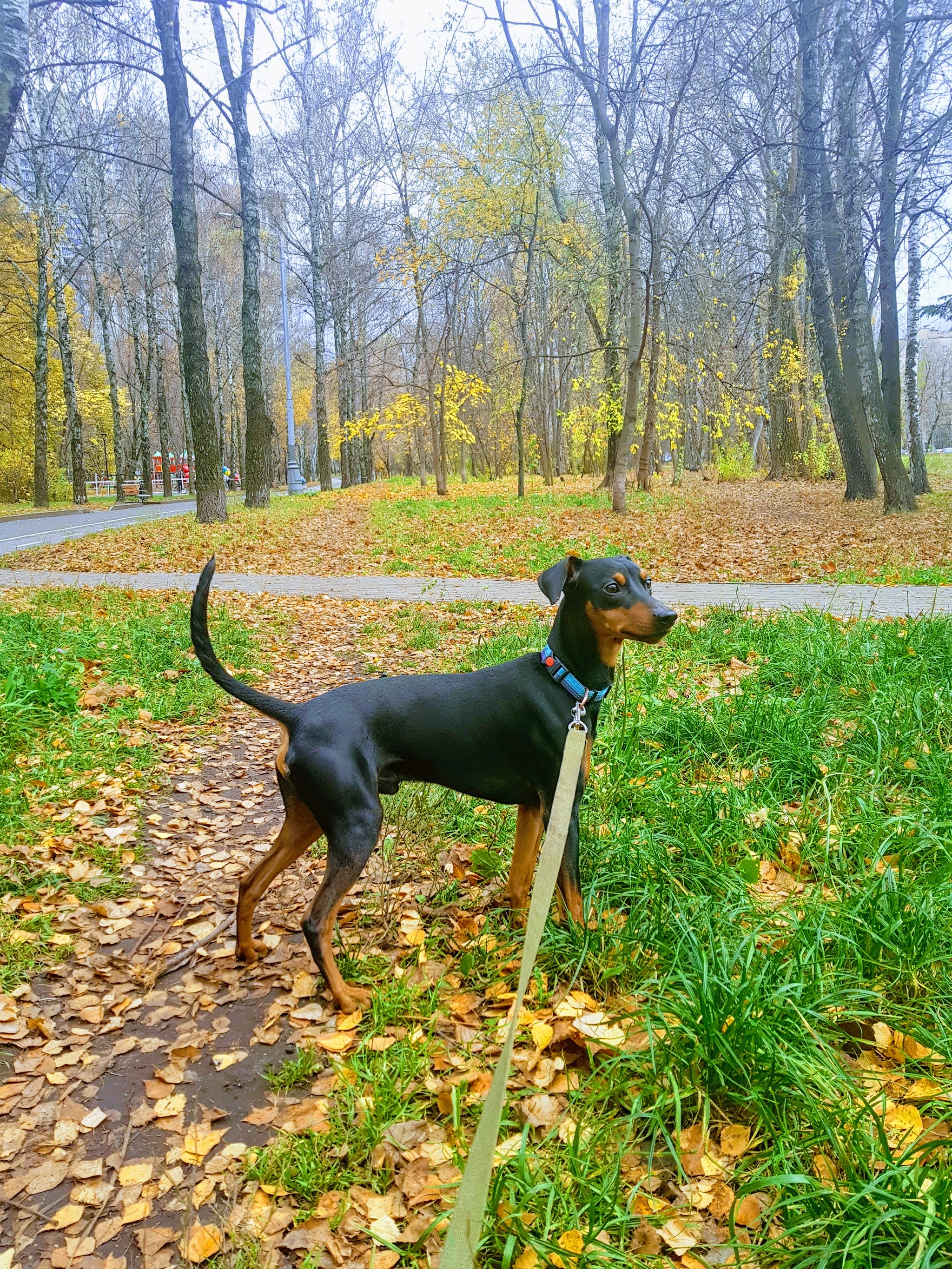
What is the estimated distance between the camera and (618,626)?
106 inches

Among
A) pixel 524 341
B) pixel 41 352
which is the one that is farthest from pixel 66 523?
pixel 524 341

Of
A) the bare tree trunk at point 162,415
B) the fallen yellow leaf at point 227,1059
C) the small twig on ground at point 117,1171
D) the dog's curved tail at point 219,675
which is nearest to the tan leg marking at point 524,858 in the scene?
the dog's curved tail at point 219,675

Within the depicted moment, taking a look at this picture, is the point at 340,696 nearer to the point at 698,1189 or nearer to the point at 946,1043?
the point at 698,1189

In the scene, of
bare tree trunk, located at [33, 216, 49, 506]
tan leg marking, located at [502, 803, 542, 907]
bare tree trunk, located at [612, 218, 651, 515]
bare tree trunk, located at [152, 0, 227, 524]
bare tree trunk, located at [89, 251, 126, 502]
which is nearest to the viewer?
tan leg marking, located at [502, 803, 542, 907]

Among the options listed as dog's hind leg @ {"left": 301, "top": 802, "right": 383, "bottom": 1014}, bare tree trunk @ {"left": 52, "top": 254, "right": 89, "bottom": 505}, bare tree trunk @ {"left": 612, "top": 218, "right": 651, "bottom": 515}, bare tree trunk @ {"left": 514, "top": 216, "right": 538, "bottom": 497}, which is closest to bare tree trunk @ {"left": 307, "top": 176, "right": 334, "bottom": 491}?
bare tree trunk @ {"left": 52, "top": 254, "right": 89, "bottom": 505}

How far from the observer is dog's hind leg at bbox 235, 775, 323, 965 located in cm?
287

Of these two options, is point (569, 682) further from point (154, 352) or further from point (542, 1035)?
point (154, 352)

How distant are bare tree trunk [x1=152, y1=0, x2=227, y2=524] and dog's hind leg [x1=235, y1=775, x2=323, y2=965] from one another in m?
13.5

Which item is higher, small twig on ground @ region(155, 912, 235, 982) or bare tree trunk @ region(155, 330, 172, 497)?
bare tree trunk @ region(155, 330, 172, 497)

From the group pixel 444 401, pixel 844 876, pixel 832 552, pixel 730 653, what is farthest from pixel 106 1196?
pixel 444 401

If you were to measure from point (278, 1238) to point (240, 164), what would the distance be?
67.8ft

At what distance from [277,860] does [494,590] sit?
673cm

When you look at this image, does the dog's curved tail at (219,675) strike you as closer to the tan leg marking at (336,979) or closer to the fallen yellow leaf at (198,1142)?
the tan leg marking at (336,979)

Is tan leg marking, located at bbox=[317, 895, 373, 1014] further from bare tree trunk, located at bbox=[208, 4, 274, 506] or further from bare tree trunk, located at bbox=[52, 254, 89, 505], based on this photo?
bare tree trunk, located at bbox=[52, 254, 89, 505]
